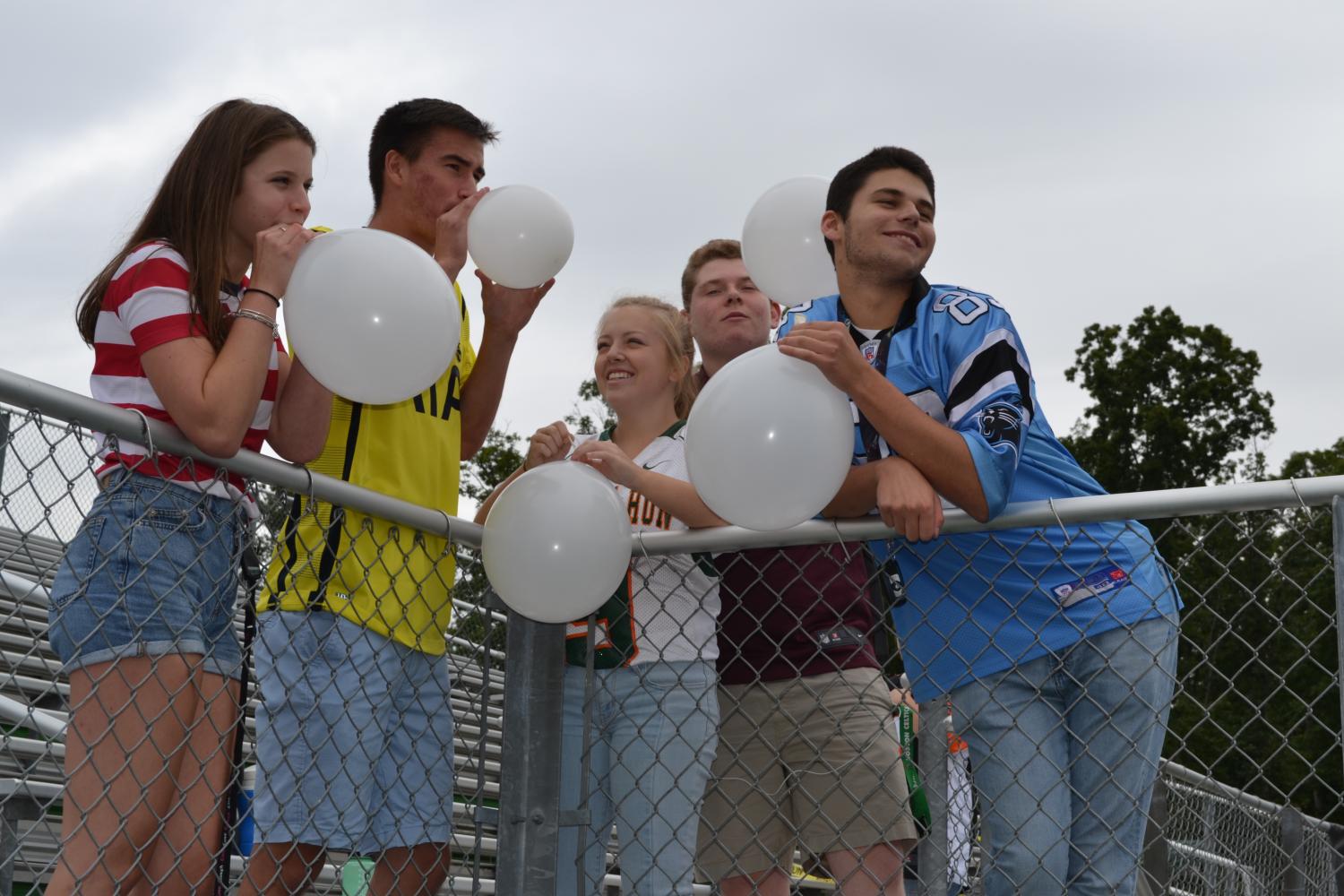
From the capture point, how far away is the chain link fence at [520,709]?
2078mm

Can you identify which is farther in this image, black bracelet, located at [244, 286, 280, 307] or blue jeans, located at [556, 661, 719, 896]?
blue jeans, located at [556, 661, 719, 896]

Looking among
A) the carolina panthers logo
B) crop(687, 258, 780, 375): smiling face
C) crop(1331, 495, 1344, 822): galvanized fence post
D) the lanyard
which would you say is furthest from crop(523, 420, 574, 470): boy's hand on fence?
crop(1331, 495, 1344, 822): galvanized fence post

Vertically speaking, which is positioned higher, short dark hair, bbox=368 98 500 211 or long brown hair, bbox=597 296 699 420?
short dark hair, bbox=368 98 500 211

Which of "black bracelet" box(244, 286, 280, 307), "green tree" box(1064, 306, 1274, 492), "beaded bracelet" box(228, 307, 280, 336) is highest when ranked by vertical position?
"green tree" box(1064, 306, 1274, 492)

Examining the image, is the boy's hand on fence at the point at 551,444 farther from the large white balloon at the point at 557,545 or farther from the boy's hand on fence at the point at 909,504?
the boy's hand on fence at the point at 909,504

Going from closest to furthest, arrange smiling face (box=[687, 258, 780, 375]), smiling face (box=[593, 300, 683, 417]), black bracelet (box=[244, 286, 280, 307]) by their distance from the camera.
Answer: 1. black bracelet (box=[244, 286, 280, 307])
2. smiling face (box=[593, 300, 683, 417])
3. smiling face (box=[687, 258, 780, 375])

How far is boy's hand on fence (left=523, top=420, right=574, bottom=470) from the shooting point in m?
2.79

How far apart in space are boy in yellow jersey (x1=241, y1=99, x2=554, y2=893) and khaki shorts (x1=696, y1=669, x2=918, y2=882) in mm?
658

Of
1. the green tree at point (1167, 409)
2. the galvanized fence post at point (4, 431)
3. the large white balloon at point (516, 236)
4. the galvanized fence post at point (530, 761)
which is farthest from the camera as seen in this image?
the green tree at point (1167, 409)

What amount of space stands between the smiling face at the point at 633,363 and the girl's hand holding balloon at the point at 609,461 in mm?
482

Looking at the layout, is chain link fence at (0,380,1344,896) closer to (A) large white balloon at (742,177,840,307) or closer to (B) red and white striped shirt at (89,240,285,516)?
(B) red and white striped shirt at (89,240,285,516)

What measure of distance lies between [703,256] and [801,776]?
57.4 inches

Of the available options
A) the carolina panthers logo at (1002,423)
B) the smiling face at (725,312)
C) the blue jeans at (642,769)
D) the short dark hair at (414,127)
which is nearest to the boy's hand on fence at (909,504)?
the carolina panthers logo at (1002,423)

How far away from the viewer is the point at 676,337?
3301 millimetres
